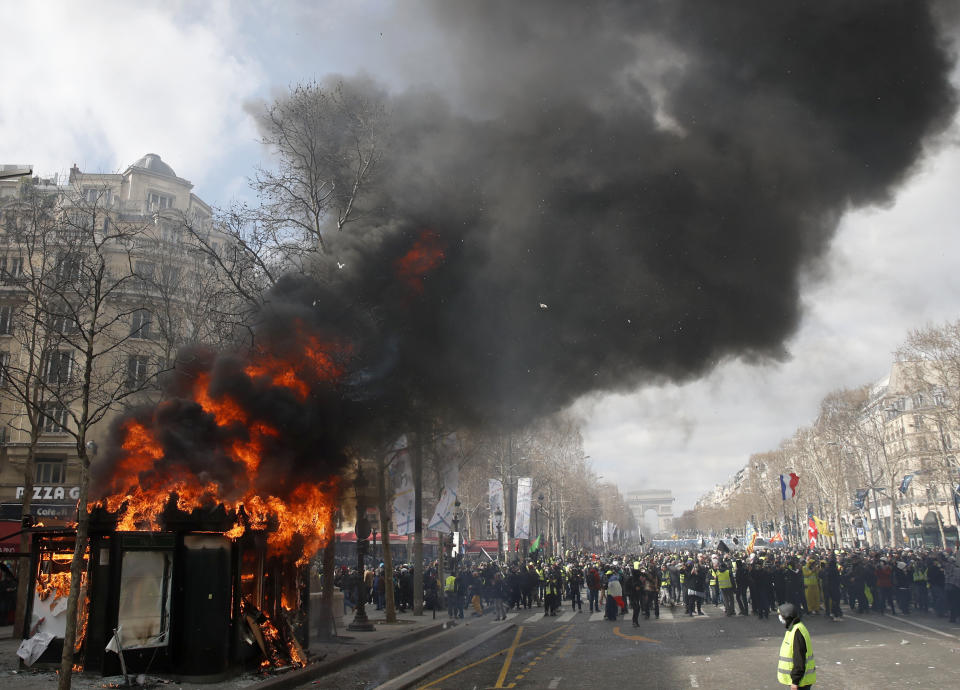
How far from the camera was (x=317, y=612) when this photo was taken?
62.2 ft

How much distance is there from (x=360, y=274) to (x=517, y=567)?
1942cm

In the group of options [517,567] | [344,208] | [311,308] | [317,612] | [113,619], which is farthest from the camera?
[517,567]

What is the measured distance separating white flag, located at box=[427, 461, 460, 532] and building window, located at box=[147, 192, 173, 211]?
1440 inches

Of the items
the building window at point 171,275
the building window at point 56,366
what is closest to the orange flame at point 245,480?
the building window at point 56,366

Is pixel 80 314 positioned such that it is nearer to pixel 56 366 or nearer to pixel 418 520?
pixel 56 366

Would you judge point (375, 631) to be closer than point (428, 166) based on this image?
No

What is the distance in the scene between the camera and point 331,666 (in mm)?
13938

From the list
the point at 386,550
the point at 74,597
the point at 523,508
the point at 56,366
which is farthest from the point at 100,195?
the point at 523,508

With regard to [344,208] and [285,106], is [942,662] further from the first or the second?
[285,106]

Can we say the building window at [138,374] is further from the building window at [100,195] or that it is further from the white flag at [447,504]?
the white flag at [447,504]

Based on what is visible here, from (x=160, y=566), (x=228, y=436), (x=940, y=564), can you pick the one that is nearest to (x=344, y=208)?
(x=228, y=436)

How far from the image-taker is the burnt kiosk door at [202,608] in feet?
38.8

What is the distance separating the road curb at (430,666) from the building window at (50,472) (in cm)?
2822

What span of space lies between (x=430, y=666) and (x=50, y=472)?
107 feet
